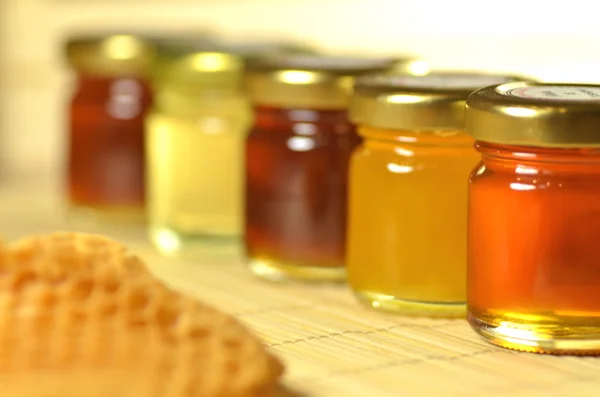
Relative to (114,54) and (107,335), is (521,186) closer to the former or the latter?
(107,335)

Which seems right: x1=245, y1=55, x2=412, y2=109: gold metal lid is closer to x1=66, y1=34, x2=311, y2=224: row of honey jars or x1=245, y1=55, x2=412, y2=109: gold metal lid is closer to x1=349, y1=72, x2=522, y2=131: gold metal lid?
x1=349, y1=72, x2=522, y2=131: gold metal lid

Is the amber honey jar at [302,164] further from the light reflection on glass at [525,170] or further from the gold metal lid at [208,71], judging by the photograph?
the light reflection on glass at [525,170]

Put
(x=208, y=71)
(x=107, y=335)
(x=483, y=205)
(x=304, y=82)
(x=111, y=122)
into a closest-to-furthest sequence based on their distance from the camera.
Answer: (x=107, y=335), (x=483, y=205), (x=304, y=82), (x=208, y=71), (x=111, y=122)

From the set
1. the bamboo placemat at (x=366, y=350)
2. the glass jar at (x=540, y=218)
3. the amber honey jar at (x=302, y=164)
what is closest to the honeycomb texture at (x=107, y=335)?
the bamboo placemat at (x=366, y=350)

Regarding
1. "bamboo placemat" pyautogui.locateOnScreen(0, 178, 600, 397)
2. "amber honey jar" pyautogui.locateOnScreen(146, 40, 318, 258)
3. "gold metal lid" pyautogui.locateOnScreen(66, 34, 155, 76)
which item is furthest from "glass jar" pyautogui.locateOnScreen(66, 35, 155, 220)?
"bamboo placemat" pyautogui.locateOnScreen(0, 178, 600, 397)

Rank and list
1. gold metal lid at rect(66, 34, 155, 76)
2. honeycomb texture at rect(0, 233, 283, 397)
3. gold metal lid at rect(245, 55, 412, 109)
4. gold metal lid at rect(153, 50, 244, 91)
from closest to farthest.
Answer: honeycomb texture at rect(0, 233, 283, 397) < gold metal lid at rect(245, 55, 412, 109) < gold metal lid at rect(153, 50, 244, 91) < gold metal lid at rect(66, 34, 155, 76)

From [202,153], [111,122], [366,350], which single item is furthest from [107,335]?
[111,122]
